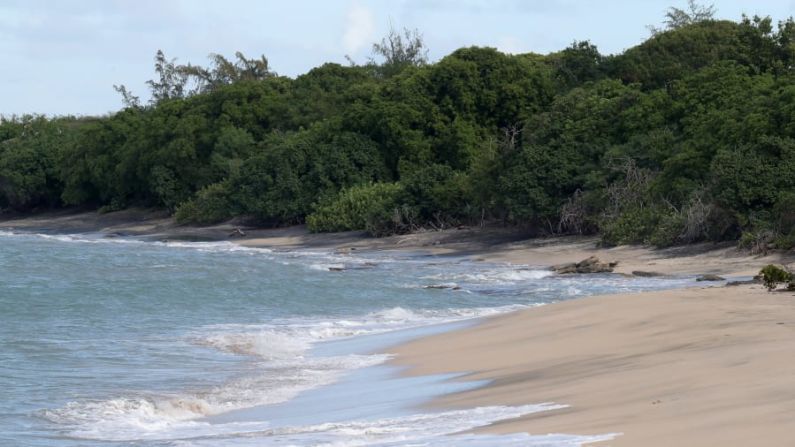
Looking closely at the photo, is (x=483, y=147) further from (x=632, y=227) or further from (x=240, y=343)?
(x=240, y=343)

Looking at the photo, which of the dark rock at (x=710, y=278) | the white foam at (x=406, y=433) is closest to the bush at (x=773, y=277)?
the dark rock at (x=710, y=278)

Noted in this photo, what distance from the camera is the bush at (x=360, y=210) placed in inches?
1608

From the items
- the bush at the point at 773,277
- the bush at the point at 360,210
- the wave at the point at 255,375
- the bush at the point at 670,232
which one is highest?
the bush at the point at 360,210

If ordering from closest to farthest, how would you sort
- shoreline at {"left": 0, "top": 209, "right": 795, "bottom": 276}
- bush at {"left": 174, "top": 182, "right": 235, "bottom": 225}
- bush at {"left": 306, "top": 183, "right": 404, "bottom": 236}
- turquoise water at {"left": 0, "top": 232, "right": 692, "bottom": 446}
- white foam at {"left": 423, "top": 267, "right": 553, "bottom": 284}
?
turquoise water at {"left": 0, "top": 232, "right": 692, "bottom": 446} → shoreline at {"left": 0, "top": 209, "right": 795, "bottom": 276} → white foam at {"left": 423, "top": 267, "right": 553, "bottom": 284} → bush at {"left": 306, "top": 183, "right": 404, "bottom": 236} → bush at {"left": 174, "top": 182, "right": 235, "bottom": 225}

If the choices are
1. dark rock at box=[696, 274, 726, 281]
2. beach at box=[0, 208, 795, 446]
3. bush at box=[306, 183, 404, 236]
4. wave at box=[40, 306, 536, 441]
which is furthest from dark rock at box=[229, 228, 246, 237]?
dark rock at box=[696, 274, 726, 281]

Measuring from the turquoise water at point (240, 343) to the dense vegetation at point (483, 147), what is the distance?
4.60m

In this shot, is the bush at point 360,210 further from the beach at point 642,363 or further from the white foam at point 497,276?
the beach at point 642,363

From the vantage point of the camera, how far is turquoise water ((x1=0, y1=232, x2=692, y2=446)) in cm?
1120

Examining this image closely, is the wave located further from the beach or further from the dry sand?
the dry sand

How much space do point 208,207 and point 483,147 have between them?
14.8 meters

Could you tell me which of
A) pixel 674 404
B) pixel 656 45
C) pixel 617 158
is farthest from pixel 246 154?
pixel 674 404

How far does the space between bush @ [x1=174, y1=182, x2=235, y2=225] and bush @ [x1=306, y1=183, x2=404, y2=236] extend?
630cm

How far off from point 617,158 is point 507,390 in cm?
2542

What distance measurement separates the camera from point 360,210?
140ft
